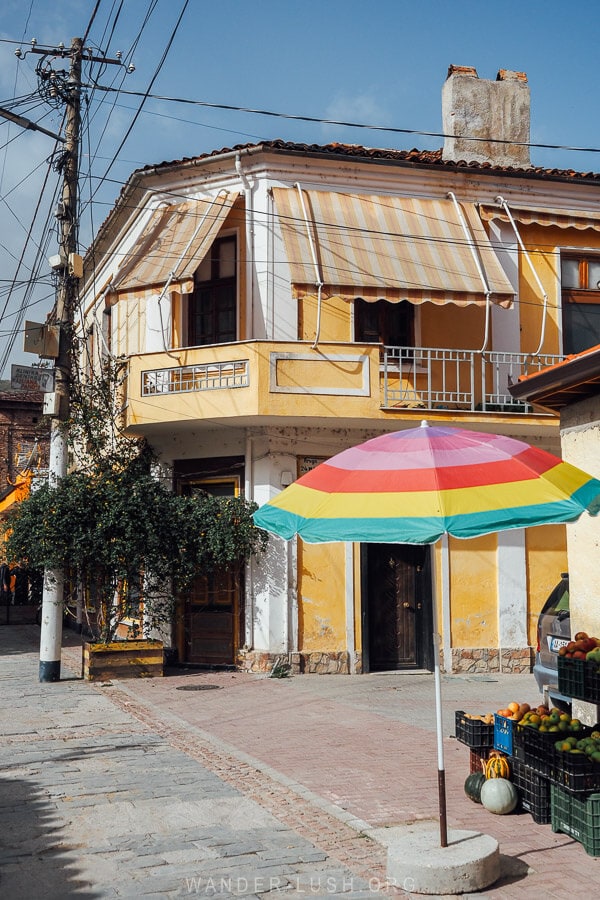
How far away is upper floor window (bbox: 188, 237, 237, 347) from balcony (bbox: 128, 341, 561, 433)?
4.32 ft

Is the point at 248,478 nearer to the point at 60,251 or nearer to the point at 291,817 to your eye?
the point at 60,251

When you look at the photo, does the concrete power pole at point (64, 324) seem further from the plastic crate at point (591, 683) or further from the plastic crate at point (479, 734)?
the plastic crate at point (591, 683)

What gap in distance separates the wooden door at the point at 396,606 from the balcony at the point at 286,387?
239cm

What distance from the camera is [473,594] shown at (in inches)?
606

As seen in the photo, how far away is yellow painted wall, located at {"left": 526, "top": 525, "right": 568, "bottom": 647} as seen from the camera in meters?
15.6

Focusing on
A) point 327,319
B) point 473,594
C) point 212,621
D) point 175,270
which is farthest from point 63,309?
point 473,594

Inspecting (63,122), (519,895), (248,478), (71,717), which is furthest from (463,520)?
(63,122)

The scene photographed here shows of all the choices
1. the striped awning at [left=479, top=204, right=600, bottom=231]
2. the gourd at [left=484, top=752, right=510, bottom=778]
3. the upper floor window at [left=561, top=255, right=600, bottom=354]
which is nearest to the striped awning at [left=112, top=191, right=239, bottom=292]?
the striped awning at [left=479, top=204, right=600, bottom=231]

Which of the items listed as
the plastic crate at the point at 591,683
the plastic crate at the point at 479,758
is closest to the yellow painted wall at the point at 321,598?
the plastic crate at the point at 479,758

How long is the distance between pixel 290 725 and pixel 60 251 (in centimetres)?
777

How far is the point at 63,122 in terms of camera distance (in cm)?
1424

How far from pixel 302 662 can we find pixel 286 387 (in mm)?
4301

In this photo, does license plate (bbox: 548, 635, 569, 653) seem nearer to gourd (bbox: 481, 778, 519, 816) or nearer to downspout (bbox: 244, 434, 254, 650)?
gourd (bbox: 481, 778, 519, 816)

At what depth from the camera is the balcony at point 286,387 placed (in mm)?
14289
